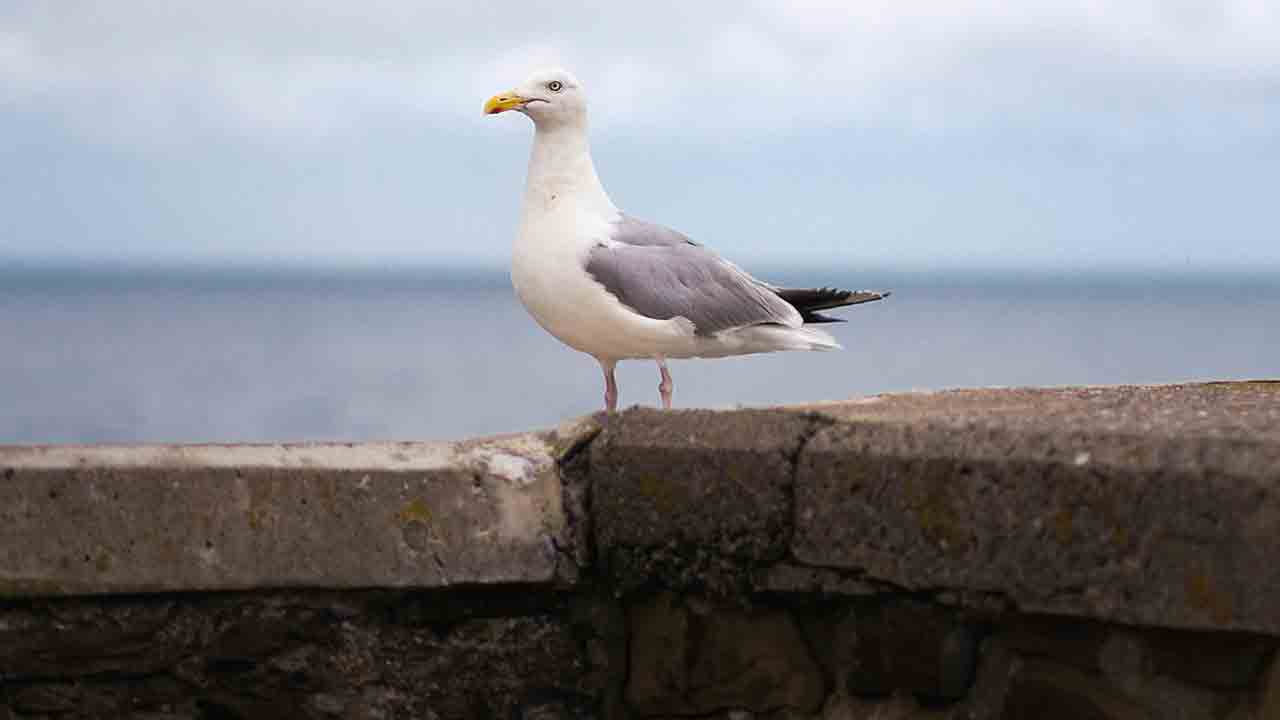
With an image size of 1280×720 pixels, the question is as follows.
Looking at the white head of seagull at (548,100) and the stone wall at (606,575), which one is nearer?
the stone wall at (606,575)

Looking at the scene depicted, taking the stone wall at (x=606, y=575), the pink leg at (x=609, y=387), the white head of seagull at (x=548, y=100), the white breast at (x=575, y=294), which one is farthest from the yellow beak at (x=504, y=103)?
the stone wall at (x=606, y=575)

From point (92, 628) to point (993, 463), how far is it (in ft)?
6.15

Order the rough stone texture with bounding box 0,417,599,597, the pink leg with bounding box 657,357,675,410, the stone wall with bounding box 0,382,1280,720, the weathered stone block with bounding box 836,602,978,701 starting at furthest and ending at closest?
the pink leg with bounding box 657,357,675,410
the rough stone texture with bounding box 0,417,599,597
the weathered stone block with bounding box 836,602,978,701
the stone wall with bounding box 0,382,1280,720

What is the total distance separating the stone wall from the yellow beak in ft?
8.25

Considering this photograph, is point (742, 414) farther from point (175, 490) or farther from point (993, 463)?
point (175, 490)

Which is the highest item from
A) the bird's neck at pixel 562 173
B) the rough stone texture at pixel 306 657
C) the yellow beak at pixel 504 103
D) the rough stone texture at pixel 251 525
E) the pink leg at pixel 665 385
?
the yellow beak at pixel 504 103

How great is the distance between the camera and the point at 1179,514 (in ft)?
10.3

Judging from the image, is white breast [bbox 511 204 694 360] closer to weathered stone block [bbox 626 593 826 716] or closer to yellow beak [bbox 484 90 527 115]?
yellow beak [bbox 484 90 527 115]

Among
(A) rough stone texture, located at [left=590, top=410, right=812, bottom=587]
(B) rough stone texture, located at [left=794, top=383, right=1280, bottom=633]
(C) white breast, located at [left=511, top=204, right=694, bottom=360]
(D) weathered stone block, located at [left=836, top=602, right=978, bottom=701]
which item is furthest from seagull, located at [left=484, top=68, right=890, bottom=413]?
(D) weathered stone block, located at [left=836, top=602, right=978, bottom=701]

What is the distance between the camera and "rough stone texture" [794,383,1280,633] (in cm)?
311

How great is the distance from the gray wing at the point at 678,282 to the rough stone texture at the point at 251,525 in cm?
230

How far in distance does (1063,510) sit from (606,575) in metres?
0.97

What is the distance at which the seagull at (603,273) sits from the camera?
581 cm

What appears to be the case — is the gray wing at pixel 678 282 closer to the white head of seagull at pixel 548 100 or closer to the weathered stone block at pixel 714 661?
the white head of seagull at pixel 548 100
